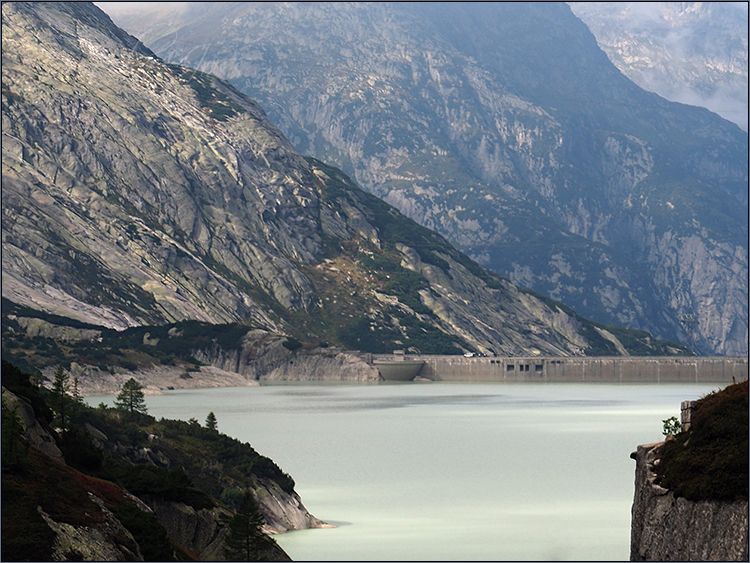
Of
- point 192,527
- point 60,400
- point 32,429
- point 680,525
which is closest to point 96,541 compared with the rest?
point 32,429

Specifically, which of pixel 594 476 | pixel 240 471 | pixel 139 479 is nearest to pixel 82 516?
pixel 139 479

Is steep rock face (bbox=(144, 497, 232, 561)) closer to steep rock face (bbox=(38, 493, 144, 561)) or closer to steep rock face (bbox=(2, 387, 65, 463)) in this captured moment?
steep rock face (bbox=(2, 387, 65, 463))

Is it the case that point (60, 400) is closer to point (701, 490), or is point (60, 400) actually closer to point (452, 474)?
point (701, 490)

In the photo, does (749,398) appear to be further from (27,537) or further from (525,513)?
(525,513)

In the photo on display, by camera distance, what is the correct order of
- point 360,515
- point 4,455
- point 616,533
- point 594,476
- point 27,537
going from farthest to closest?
point 594,476, point 360,515, point 616,533, point 4,455, point 27,537

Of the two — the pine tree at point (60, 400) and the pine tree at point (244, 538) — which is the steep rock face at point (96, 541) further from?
the pine tree at point (60, 400)

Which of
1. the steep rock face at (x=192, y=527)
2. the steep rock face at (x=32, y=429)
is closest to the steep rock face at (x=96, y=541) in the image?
the steep rock face at (x=32, y=429)
